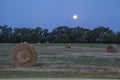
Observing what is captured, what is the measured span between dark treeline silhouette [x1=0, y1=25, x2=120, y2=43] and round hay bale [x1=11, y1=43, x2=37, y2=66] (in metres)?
56.7

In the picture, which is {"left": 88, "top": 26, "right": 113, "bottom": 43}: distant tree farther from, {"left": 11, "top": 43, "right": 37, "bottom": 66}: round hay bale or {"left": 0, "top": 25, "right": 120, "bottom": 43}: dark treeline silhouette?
{"left": 11, "top": 43, "right": 37, "bottom": 66}: round hay bale

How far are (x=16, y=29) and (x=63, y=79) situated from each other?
80.4m

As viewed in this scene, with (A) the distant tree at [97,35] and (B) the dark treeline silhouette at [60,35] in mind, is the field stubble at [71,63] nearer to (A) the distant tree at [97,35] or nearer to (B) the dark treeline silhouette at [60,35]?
(B) the dark treeline silhouette at [60,35]

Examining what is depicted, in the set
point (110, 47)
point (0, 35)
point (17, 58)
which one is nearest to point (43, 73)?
point (17, 58)

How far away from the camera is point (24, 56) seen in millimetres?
20531

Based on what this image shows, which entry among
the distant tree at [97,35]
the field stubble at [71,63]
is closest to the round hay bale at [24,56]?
the field stubble at [71,63]

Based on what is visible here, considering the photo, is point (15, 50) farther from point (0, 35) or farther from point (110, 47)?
point (0, 35)

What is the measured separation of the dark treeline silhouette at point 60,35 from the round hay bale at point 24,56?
56.7 metres

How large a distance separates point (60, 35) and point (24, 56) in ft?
215

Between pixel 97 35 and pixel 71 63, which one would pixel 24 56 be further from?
pixel 97 35

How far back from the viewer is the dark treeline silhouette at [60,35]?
81.4 meters

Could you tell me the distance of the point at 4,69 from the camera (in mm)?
17625

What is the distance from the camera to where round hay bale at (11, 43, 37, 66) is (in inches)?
796

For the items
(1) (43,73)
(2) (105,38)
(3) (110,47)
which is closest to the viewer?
(1) (43,73)
